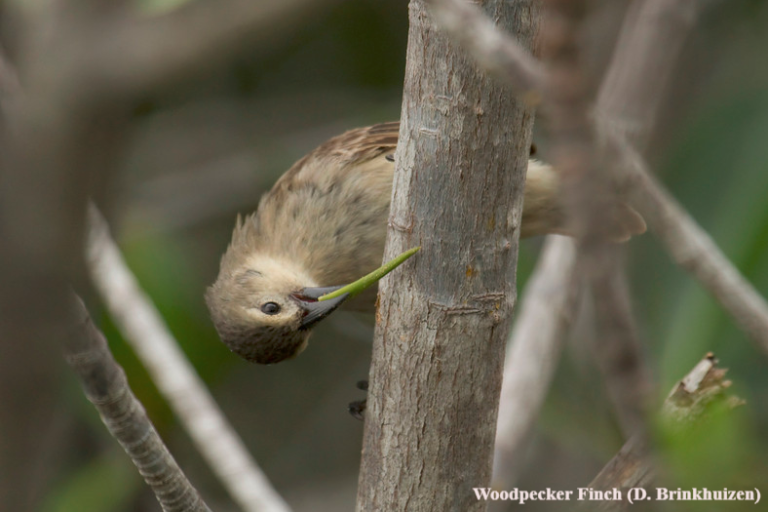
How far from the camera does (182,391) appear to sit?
7.86 feet

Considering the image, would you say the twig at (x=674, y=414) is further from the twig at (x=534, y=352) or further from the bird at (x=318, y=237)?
the bird at (x=318, y=237)

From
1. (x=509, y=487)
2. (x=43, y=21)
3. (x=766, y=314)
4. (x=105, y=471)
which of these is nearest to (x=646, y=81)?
(x=766, y=314)

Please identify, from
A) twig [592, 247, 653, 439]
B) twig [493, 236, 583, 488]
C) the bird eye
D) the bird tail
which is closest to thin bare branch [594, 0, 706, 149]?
the bird tail

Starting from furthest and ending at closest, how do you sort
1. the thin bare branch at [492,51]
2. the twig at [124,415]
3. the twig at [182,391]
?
the twig at [182,391], the twig at [124,415], the thin bare branch at [492,51]

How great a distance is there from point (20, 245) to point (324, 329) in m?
4.60

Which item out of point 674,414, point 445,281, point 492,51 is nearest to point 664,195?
point 445,281

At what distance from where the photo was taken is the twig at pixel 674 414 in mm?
1845

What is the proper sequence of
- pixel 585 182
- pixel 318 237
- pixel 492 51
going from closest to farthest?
1. pixel 585 182
2. pixel 492 51
3. pixel 318 237

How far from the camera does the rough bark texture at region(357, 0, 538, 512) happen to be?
5.22 ft

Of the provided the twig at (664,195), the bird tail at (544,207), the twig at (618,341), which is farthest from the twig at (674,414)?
the twig at (618,341)

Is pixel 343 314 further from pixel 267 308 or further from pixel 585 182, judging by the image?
pixel 585 182

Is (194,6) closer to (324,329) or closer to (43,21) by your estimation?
(43,21)

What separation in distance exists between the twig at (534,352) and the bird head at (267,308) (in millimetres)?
645

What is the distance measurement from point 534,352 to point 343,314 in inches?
47.4
